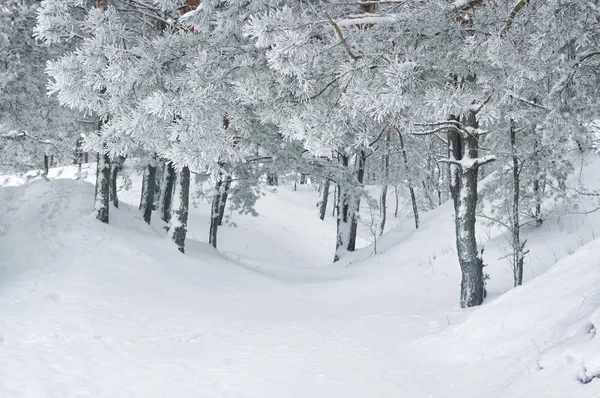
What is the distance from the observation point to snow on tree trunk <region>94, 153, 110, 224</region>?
37.4ft

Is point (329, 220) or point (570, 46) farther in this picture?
point (329, 220)

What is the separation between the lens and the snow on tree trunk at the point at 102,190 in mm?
11406

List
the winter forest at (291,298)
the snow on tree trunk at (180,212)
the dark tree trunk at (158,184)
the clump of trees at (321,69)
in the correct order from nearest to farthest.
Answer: the winter forest at (291,298) → the clump of trees at (321,69) → the snow on tree trunk at (180,212) → the dark tree trunk at (158,184)

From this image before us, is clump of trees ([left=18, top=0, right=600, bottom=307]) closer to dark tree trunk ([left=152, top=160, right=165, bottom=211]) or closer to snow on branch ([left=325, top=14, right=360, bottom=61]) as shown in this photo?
snow on branch ([left=325, top=14, right=360, bottom=61])

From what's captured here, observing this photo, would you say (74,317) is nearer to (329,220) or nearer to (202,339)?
(202,339)

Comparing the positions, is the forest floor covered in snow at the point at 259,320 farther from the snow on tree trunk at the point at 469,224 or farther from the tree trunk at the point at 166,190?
Result: the tree trunk at the point at 166,190

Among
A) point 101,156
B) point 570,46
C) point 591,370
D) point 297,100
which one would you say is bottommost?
point 591,370

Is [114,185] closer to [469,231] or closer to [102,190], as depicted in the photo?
[102,190]

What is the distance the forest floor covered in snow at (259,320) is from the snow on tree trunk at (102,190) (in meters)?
0.30

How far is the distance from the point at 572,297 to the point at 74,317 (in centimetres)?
650

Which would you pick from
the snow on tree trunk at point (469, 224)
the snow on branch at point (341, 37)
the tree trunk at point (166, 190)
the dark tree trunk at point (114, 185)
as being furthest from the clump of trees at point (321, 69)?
the tree trunk at point (166, 190)

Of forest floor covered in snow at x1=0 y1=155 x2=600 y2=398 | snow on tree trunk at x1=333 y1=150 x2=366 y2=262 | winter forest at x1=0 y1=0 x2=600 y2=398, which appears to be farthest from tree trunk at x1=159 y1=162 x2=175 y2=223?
snow on tree trunk at x1=333 y1=150 x2=366 y2=262

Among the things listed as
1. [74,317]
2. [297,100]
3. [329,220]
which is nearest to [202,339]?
[74,317]

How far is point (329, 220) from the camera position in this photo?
34688 mm
